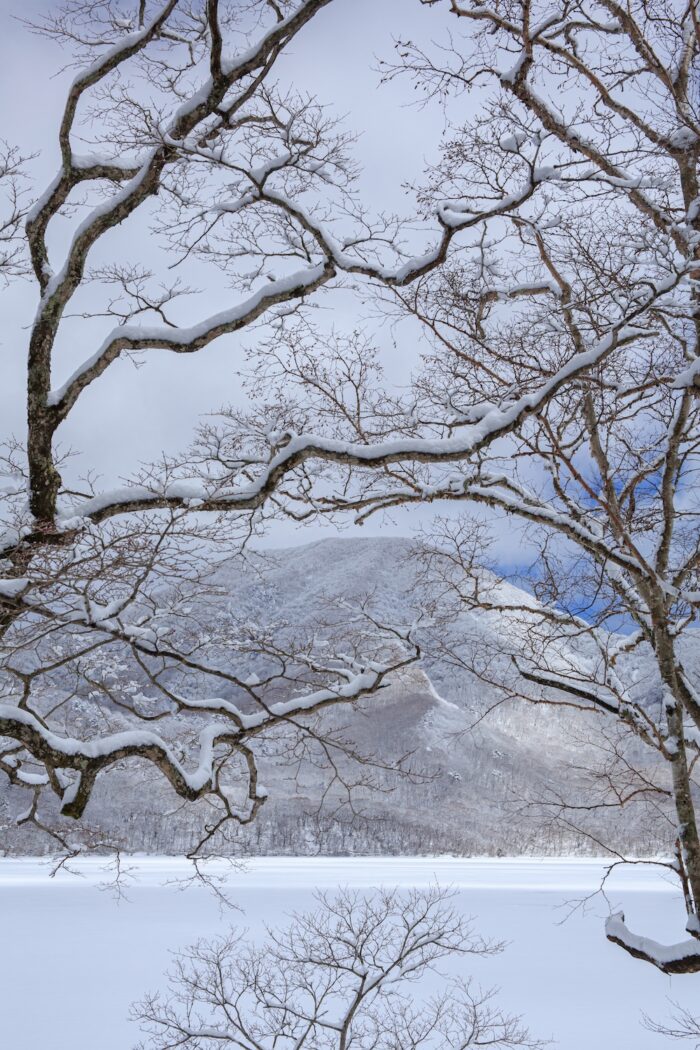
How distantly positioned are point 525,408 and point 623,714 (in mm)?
2503

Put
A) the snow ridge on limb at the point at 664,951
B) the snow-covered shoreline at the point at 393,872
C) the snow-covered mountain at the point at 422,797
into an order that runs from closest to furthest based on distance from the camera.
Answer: the snow ridge on limb at the point at 664,951, the snow-covered shoreline at the point at 393,872, the snow-covered mountain at the point at 422,797

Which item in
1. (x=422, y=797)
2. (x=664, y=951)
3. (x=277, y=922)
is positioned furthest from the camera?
(x=422, y=797)

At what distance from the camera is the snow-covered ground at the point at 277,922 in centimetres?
2384

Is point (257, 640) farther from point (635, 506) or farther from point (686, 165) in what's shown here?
point (686, 165)

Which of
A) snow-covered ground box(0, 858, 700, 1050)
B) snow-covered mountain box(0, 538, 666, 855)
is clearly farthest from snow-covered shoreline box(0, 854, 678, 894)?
snow-covered mountain box(0, 538, 666, 855)

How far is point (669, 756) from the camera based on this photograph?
5246mm

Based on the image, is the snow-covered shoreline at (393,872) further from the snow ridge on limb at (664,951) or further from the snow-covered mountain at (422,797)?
A: the snow ridge on limb at (664,951)

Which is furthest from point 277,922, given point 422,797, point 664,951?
point 422,797

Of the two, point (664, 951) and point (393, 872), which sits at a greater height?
point (664, 951)

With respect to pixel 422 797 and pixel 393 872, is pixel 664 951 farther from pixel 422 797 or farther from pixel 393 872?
pixel 422 797

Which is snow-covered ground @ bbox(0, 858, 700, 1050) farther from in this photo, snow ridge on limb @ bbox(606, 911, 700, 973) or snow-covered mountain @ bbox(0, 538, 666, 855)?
snow ridge on limb @ bbox(606, 911, 700, 973)

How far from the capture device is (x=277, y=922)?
32500mm

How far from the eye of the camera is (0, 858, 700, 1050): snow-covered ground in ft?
78.2

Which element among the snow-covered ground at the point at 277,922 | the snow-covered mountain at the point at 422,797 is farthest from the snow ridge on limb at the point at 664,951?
the snow-covered mountain at the point at 422,797
